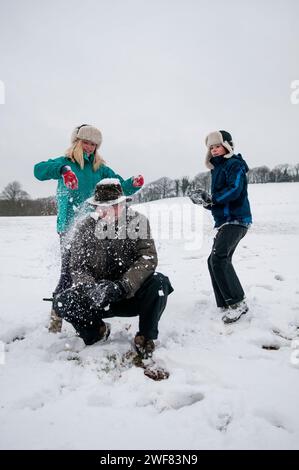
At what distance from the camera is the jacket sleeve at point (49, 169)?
12.5 ft

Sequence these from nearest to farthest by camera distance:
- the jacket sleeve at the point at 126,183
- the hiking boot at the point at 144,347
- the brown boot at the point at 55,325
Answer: the hiking boot at the point at 144,347
the brown boot at the point at 55,325
the jacket sleeve at the point at 126,183

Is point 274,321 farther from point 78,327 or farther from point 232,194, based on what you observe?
point 78,327

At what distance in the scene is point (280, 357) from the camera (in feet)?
10.8

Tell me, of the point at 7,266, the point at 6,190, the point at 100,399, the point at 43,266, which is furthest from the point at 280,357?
the point at 6,190

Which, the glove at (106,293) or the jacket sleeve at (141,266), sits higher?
the jacket sleeve at (141,266)

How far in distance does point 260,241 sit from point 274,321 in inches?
272

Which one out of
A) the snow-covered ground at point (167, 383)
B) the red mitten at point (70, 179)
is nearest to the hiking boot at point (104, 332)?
the snow-covered ground at point (167, 383)

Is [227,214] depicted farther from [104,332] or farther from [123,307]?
[104,332]

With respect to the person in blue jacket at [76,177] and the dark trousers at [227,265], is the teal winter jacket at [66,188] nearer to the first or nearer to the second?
the person in blue jacket at [76,177]

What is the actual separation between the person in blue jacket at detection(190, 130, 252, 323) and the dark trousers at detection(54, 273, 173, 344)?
1013mm

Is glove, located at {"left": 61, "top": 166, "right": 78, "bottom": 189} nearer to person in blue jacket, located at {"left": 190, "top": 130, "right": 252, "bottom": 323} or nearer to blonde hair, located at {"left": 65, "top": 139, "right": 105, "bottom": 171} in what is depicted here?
blonde hair, located at {"left": 65, "top": 139, "right": 105, "bottom": 171}

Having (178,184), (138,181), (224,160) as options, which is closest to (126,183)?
(138,181)

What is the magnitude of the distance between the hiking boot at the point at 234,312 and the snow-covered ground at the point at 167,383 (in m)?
0.09

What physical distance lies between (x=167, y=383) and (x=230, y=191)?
2373 mm
